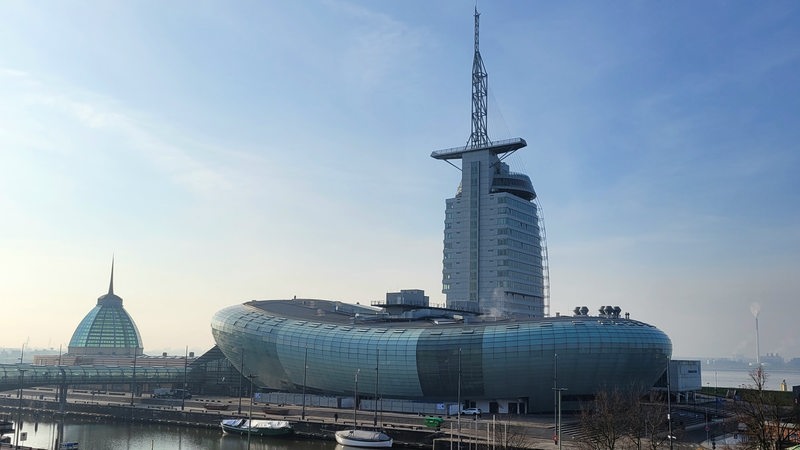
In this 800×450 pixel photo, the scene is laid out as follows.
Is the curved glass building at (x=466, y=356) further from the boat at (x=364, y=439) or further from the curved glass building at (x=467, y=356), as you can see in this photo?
the boat at (x=364, y=439)

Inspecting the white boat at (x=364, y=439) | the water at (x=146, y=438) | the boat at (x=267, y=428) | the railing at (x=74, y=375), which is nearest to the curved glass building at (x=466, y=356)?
the boat at (x=267, y=428)

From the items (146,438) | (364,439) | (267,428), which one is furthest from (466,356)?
(146,438)

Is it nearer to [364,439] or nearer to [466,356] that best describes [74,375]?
[364,439]

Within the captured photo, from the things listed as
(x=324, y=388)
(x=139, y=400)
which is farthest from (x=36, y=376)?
(x=324, y=388)

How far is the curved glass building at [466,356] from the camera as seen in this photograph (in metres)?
136

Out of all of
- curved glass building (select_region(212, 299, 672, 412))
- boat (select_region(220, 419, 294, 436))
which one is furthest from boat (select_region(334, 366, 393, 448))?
curved glass building (select_region(212, 299, 672, 412))

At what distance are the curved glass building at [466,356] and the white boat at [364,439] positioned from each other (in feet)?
77.4

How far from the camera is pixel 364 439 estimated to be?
10712cm

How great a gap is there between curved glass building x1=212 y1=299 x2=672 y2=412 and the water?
25868mm

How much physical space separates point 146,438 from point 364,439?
4142cm

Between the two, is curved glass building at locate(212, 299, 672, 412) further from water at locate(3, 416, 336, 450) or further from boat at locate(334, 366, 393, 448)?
water at locate(3, 416, 336, 450)

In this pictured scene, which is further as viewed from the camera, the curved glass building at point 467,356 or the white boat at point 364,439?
the curved glass building at point 467,356

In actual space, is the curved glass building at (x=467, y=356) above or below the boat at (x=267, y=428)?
above

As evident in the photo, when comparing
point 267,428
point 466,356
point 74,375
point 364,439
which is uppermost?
point 466,356
